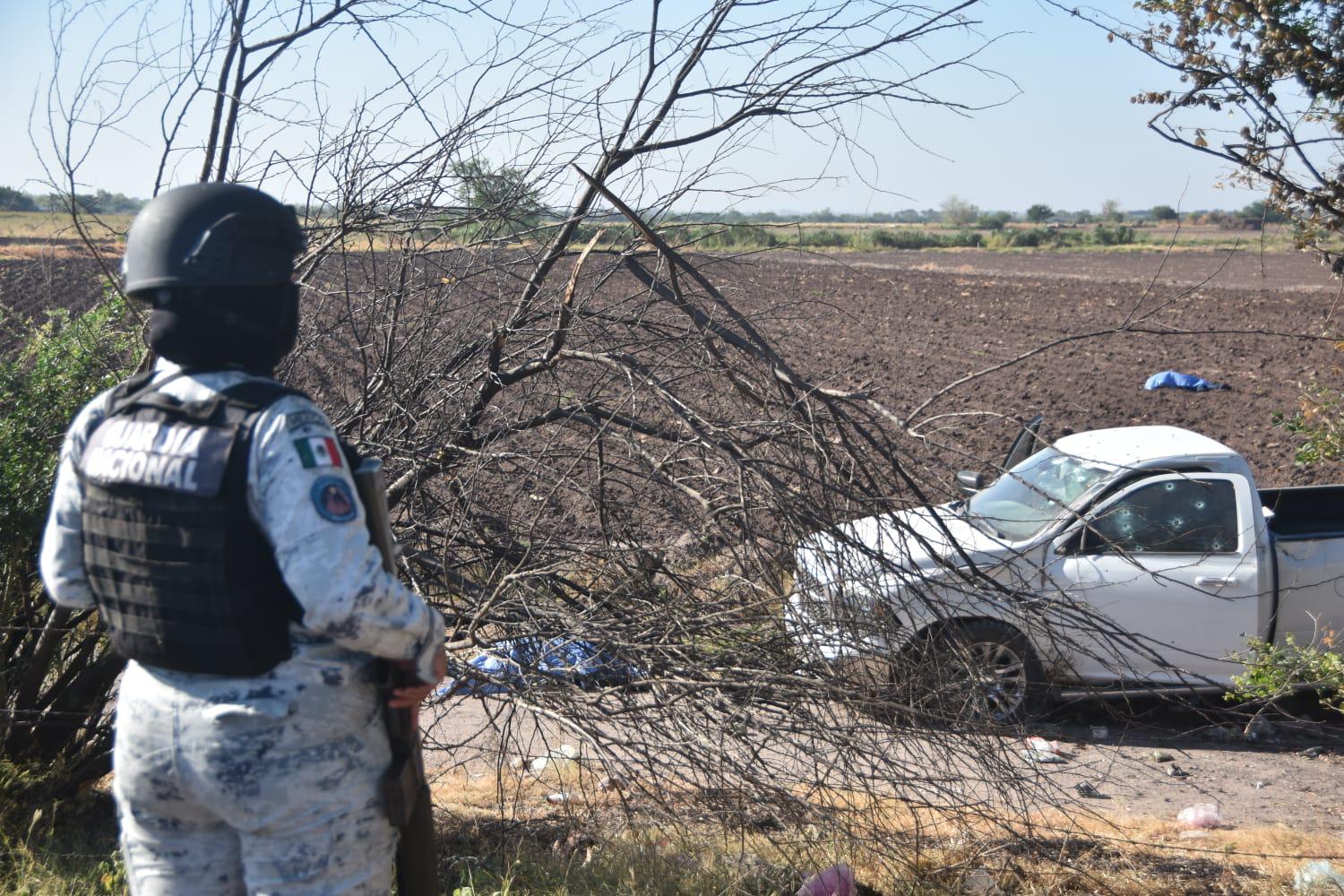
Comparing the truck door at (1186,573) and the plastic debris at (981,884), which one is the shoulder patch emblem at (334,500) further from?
the truck door at (1186,573)

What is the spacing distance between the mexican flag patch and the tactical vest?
9 centimetres

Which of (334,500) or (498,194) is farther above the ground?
(498,194)

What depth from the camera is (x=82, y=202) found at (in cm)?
398

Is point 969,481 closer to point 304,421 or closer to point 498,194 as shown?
point 498,194

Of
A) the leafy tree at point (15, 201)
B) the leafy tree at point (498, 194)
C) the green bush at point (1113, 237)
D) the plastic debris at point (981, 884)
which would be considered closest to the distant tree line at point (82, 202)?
the leafy tree at point (15, 201)

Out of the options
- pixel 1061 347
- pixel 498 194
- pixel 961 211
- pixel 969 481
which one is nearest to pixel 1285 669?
pixel 969 481

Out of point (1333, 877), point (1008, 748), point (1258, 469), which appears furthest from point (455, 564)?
point (1258, 469)

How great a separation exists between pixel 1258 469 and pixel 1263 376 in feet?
19.1

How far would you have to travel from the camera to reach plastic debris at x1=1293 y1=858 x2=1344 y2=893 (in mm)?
3715

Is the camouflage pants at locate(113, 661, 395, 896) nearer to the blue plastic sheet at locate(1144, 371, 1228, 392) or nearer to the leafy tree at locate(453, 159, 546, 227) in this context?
the leafy tree at locate(453, 159, 546, 227)

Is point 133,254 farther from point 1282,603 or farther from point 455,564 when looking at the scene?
point 1282,603

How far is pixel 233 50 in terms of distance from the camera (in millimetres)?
3855

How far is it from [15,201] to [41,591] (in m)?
1.83

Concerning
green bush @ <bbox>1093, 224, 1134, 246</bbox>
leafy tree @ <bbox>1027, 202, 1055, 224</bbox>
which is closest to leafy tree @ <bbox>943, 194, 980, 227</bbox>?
leafy tree @ <bbox>1027, 202, 1055, 224</bbox>
